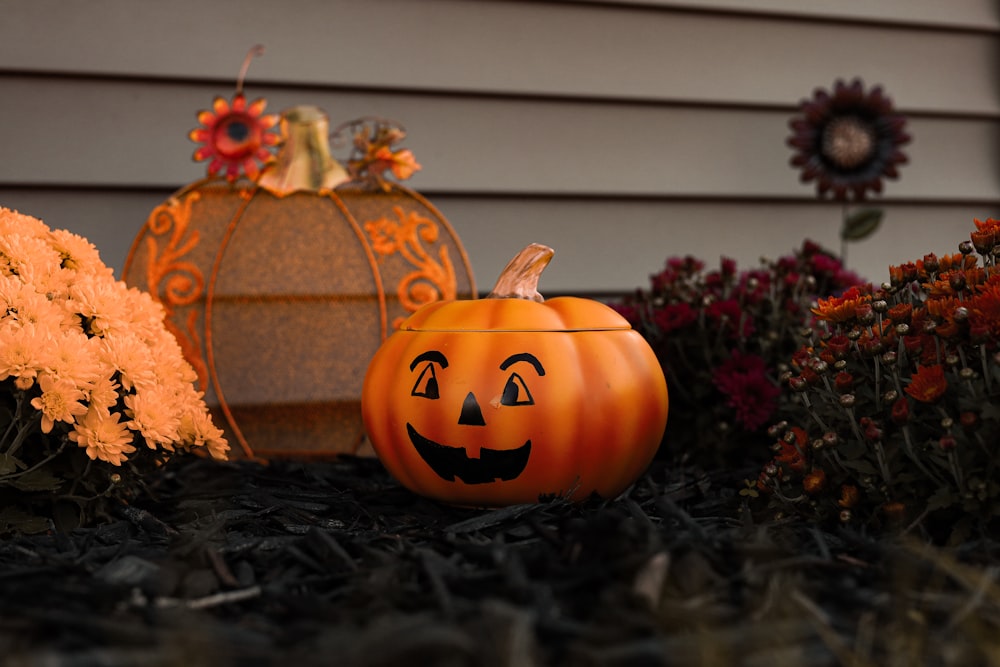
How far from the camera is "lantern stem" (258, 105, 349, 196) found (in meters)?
2.10

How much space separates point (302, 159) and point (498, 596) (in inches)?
57.2

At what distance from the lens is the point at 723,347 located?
200 centimetres

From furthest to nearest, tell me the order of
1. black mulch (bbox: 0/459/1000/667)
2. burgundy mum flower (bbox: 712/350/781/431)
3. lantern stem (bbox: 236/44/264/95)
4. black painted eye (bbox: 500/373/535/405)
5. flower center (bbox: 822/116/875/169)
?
flower center (bbox: 822/116/875/169) < lantern stem (bbox: 236/44/264/95) < burgundy mum flower (bbox: 712/350/781/431) < black painted eye (bbox: 500/373/535/405) < black mulch (bbox: 0/459/1000/667)

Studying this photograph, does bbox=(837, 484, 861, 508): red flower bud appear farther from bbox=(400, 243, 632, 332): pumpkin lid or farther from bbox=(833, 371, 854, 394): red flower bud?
bbox=(400, 243, 632, 332): pumpkin lid

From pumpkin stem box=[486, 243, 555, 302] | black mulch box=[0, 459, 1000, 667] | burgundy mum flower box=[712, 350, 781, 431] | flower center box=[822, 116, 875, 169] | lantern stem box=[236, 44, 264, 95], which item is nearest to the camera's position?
black mulch box=[0, 459, 1000, 667]

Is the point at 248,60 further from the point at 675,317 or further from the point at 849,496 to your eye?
the point at 849,496

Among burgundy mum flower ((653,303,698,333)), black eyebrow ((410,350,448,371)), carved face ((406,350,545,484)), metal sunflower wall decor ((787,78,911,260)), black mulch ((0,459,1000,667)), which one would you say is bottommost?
black mulch ((0,459,1000,667))

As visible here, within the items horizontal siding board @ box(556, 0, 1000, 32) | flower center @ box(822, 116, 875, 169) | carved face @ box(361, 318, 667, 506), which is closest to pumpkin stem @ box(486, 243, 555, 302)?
carved face @ box(361, 318, 667, 506)

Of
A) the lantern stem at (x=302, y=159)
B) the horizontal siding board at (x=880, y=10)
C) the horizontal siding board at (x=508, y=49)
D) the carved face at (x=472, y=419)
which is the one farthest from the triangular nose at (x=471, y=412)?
the horizontal siding board at (x=880, y=10)

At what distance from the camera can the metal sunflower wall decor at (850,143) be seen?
2723 millimetres

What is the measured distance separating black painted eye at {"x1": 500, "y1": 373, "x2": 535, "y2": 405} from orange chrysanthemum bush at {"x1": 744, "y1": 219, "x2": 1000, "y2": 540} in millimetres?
454

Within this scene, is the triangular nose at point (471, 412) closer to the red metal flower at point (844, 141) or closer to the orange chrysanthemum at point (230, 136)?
the orange chrysanthemum at point (230, 136)

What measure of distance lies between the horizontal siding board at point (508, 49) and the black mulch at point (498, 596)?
1.45 meters

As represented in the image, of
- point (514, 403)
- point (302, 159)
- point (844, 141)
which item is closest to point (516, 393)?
point (514, 403)
